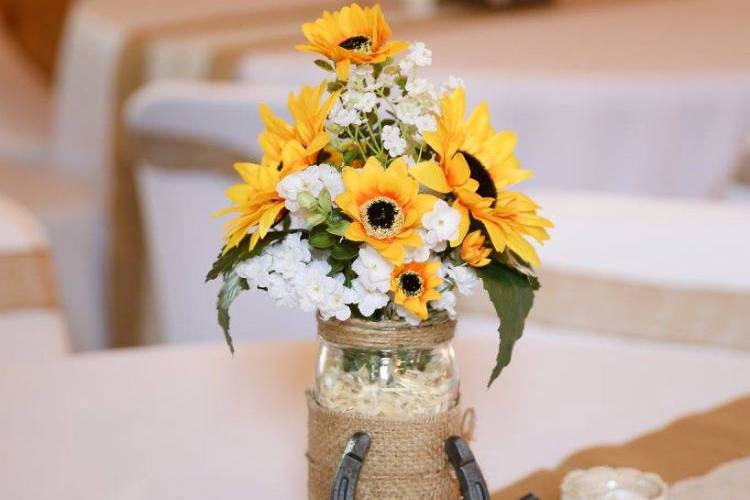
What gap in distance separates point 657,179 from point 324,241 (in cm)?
173

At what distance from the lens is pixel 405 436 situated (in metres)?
0.67

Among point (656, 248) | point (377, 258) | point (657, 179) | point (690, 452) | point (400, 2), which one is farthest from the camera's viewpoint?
point (400, 2)

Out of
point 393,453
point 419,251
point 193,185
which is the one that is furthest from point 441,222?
point 193,185

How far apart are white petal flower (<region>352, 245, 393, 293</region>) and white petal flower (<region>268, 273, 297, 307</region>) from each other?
0.05m

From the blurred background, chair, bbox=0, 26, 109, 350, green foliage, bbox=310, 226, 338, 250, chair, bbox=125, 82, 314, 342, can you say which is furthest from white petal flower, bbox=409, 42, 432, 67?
chair, bbox=0, 26, 109, 350

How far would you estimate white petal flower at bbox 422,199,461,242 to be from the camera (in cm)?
63

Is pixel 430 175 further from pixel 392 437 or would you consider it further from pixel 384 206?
pixel 392 437

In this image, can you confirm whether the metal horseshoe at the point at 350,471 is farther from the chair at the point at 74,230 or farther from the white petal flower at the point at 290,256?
the chair at the point at 74,230

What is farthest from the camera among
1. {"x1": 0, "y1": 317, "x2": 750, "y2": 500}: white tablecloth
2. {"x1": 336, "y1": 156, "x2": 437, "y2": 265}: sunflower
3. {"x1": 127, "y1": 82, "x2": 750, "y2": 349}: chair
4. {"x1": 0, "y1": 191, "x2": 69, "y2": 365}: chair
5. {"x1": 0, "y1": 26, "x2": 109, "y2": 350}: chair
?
{"x1": 0, "y1": 26, "x2": 109, "y2": 350}: chair

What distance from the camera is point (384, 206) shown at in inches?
24.6

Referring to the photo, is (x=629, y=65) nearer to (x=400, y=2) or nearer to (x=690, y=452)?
(x=400, y=2)

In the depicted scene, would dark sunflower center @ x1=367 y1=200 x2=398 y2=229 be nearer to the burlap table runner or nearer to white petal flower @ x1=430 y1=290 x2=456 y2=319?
white petal flower @ x1=430 y1=290 x2=456 y2=319

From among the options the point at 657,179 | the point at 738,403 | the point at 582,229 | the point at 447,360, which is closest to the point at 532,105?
the point at 657,179

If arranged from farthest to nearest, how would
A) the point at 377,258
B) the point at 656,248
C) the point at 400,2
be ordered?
the point at 400,2 → the point at 656,248 → the point at 377,258
